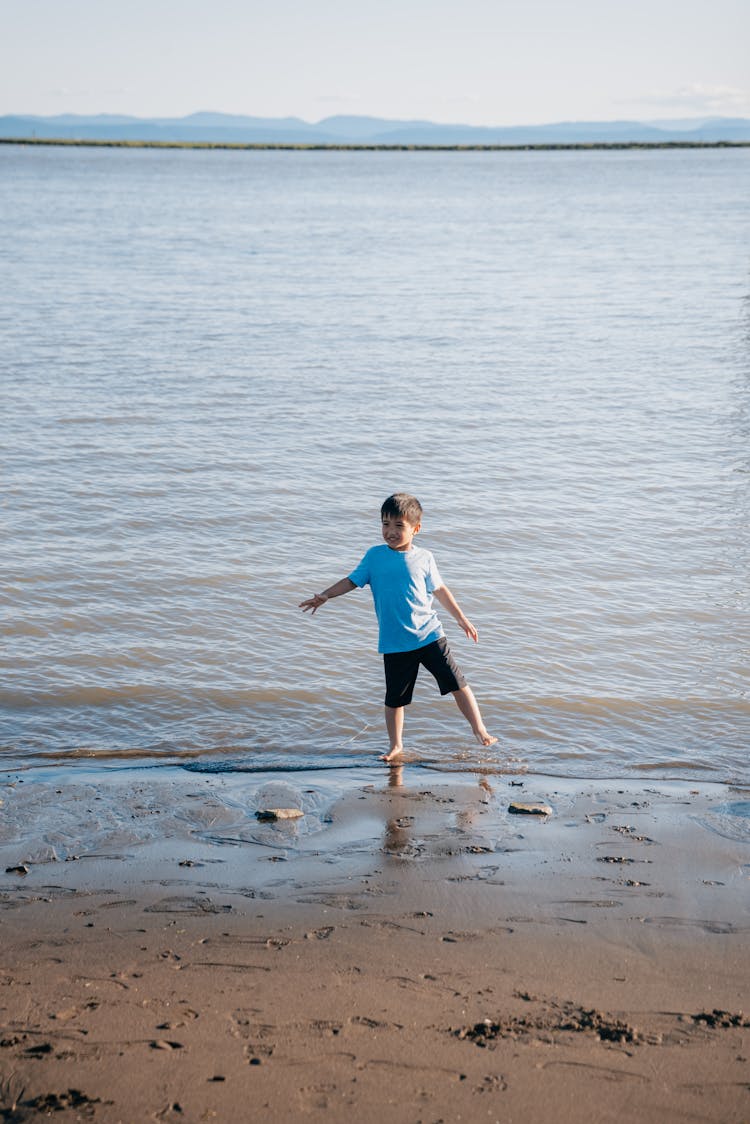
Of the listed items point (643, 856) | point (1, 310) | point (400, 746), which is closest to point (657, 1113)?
point (643, 856)

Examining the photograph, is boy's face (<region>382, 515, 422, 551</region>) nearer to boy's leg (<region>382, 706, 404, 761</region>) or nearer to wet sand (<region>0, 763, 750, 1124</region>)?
boy's leg (<region>382, 706, 404, 761</region>)

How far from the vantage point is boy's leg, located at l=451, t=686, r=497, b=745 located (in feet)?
20.7

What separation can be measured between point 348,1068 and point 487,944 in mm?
864

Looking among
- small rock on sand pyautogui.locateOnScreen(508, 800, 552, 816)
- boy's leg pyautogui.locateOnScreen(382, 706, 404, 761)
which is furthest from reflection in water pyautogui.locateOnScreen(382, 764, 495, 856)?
boy's leg pyautogui.locateOnScreen(382, 706, 404, 761)

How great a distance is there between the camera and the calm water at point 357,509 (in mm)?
6832

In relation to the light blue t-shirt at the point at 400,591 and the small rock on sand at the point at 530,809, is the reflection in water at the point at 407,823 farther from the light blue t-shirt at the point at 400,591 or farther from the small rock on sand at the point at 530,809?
the light blue t-shirt at the point at 400,591

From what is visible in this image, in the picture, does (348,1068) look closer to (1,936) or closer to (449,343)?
(1,936)

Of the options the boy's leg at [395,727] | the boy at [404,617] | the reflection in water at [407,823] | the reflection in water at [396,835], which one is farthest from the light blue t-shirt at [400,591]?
the reflection in water at [396,835]

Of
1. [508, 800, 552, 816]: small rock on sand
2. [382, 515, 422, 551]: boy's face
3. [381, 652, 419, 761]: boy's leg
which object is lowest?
[508, 800, 552, 816]: small rock on sand

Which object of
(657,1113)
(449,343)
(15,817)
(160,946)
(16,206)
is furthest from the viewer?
(16,206)

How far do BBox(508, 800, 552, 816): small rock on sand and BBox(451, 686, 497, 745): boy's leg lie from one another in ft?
3.16

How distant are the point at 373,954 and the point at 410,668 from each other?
2324 millimetres

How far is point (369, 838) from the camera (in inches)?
201

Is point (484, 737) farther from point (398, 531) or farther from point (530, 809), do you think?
point (398, 531)
